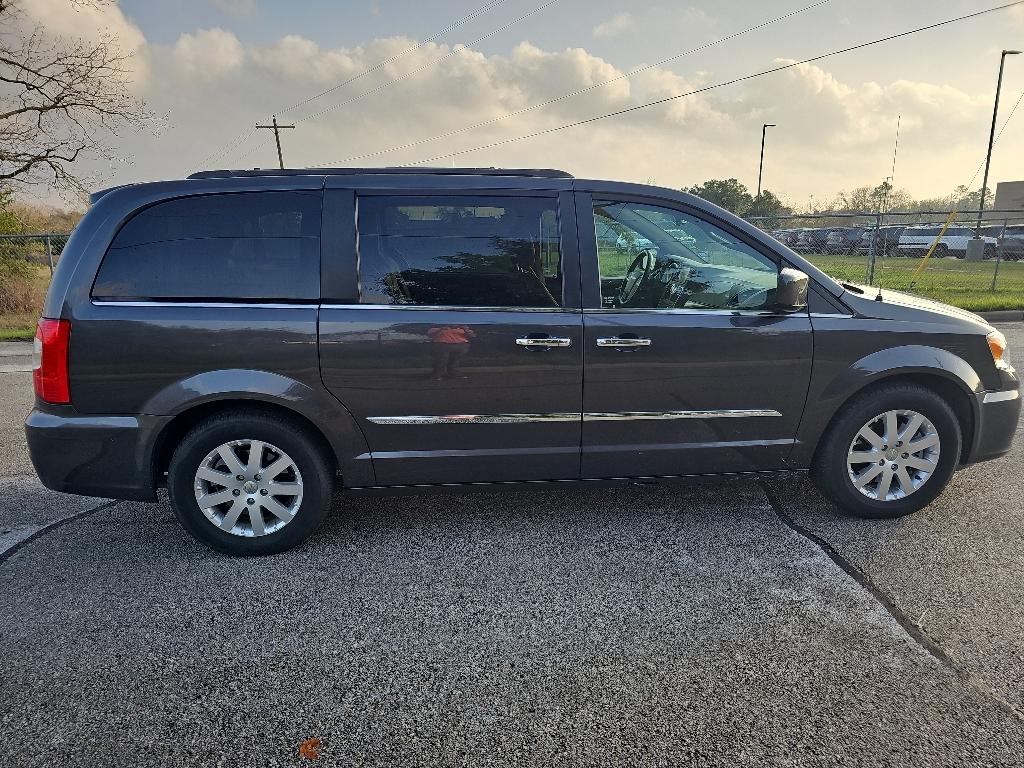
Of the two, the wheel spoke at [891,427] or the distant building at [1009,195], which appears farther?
the distant building at [1009,195]

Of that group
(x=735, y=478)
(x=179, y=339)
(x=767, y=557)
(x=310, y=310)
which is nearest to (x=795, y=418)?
(x=735, y=478)

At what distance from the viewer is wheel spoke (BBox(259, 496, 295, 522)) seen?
324cm

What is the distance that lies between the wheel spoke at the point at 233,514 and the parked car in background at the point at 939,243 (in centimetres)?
2765

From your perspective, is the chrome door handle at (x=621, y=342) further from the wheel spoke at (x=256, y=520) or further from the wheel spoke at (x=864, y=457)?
the wheel spoke at (x=256, y=520)

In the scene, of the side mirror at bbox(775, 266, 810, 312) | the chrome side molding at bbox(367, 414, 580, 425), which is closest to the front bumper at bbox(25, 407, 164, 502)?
the chrome side molding at bbox(367, 414, 580, 425)

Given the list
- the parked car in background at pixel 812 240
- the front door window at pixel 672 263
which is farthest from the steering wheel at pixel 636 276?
the parked car in background at pixel 812 240

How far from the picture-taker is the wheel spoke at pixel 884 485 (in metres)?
3.60

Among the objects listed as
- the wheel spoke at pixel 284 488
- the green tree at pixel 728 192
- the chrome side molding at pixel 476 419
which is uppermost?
the green tree at pixel 728 192

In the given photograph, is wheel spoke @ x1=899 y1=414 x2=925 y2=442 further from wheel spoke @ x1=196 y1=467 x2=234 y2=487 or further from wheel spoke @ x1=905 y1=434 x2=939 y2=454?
wheel spoke @ x1=196 y1=467 x2=234 y2=487

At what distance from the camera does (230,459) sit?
3.18m

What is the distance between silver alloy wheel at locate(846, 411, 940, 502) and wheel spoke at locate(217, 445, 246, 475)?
325 cm

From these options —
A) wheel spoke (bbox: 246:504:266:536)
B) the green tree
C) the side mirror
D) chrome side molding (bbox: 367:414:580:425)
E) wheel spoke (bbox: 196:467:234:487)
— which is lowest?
wheel spoke (bbox: 246:504:266:536)

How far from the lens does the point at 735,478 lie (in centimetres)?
357

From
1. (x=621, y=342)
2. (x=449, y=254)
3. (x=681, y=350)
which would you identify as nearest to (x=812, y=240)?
(x=681, y=350)
